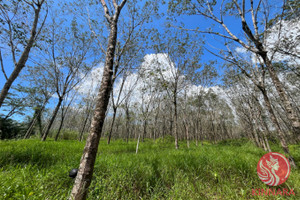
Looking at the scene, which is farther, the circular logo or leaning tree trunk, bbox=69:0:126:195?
the circular logo

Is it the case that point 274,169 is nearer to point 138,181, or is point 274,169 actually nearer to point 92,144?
point 138,181

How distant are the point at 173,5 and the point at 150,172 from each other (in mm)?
7080

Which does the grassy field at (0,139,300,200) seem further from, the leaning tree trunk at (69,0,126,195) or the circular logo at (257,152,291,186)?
the leaning tree trunk at (69,0,126,195)

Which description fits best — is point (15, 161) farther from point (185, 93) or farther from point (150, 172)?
point (185, 93)

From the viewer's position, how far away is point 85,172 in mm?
1763

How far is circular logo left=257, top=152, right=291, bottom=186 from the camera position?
1934 mm

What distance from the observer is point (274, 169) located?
205cm

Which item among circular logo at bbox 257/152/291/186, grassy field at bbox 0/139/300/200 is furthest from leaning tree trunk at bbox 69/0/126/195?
circular logo at bbox 257/152/291/186

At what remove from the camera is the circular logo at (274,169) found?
6.34 feet

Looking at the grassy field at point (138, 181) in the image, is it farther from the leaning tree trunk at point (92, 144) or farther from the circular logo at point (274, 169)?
the leaning tree trunk at point (92, 144)

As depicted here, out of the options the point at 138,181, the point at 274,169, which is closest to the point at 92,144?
the point at 138,181

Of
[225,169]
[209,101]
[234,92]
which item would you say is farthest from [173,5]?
[209,101]

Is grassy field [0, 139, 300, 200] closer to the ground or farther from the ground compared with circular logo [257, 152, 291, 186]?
closer to the ground

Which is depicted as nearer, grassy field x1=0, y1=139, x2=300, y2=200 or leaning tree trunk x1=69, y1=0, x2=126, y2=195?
leaning tree trunk x1=69, y1=0, x2=126, y2=195
